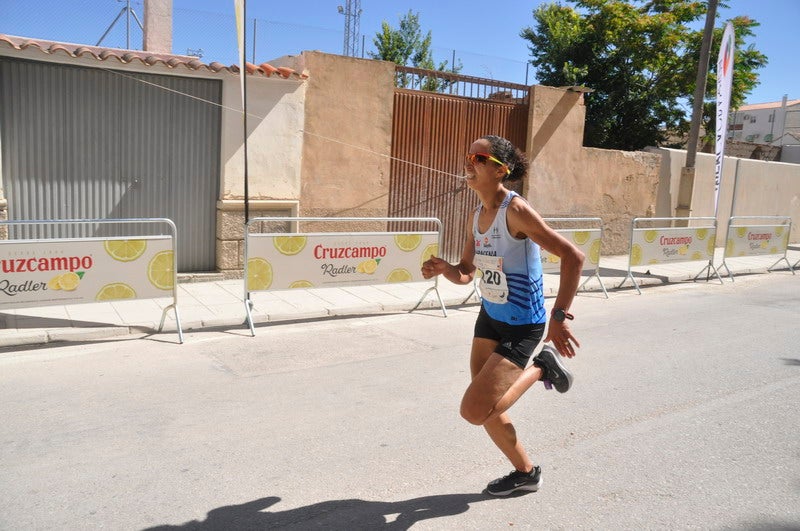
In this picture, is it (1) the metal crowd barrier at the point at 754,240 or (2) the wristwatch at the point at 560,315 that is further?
(1) the metal crowd barrier at the point at 754,240

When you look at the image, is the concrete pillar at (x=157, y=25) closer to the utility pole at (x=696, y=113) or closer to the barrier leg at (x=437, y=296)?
the barrier leg at (x=437, y=296)

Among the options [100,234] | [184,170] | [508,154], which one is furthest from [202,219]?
[508,154]

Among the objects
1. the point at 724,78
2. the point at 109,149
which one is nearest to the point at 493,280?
the point at 109,149

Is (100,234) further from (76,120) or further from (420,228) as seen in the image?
(420,228)

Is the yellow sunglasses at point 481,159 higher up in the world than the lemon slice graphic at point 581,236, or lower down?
higher up

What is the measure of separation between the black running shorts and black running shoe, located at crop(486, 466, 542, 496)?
0.68 m

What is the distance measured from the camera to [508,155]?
12.7 feet

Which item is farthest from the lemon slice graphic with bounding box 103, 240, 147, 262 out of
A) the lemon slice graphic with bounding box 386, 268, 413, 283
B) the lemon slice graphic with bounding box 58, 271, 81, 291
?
the lemon slice graphic with bounding box 386, 268, 413, 283

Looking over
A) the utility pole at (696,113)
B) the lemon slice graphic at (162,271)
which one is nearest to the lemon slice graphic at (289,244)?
the lemon slice graphic at (162,271)

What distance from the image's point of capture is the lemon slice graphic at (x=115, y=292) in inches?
283

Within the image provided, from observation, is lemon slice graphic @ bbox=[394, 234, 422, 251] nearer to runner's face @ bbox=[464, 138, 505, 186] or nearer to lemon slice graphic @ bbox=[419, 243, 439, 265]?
lemon slice graphic @ bbox=[419, 243, 439, 265]

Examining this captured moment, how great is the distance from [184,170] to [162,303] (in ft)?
8.10

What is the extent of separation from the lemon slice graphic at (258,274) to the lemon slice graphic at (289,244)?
0.78ft

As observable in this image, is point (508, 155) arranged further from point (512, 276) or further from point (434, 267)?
point (434, 267)
